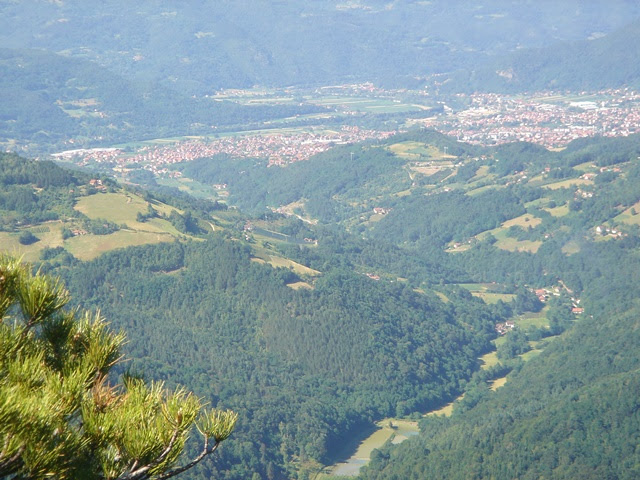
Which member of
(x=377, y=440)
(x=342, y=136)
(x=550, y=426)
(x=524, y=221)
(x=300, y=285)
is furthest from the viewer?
(x=342, y=136)

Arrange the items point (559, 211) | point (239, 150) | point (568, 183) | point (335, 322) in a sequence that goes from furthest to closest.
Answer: point (239, 150)
point (568, 183)
point (559, 211)
point (335, 322)

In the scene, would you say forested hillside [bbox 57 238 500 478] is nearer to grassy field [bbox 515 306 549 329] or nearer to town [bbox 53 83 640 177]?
grassy field [bbox 515 306 549 329]

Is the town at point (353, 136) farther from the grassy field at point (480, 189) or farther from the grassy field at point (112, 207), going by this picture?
the grassy field at point (112, 207)

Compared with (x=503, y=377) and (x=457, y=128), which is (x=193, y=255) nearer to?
(x=503, y=377)

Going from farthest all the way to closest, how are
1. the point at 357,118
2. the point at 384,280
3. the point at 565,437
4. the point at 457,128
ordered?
the point at 357,118 → the point at 457,128 → the point at 384,280 → the point at 565,437

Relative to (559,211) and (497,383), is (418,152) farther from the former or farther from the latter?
(497,383)

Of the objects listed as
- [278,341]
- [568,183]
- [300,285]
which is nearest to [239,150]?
[568,183]

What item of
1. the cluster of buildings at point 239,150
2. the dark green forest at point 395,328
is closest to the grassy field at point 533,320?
the dark green forest at point 395,328

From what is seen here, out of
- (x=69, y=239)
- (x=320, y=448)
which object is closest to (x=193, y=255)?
(x=69, y=239)
